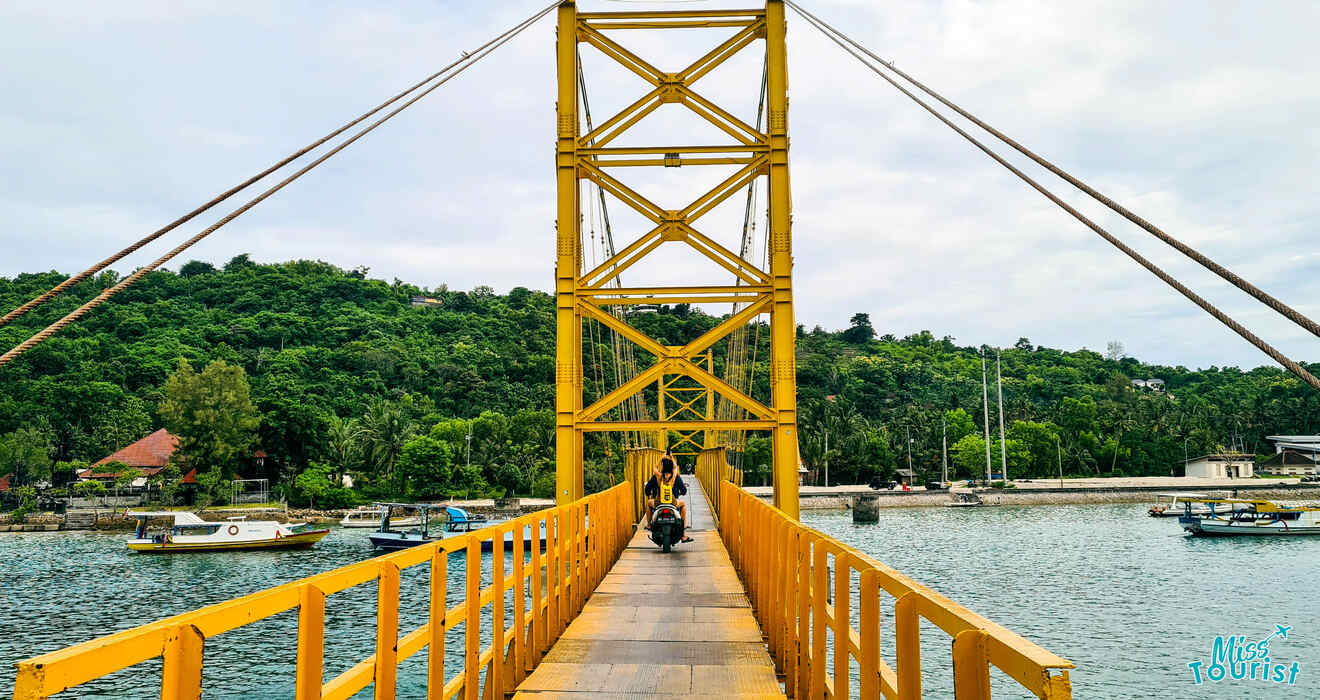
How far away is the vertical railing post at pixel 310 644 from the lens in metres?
2.47

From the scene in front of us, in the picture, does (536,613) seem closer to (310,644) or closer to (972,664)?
(310,644)

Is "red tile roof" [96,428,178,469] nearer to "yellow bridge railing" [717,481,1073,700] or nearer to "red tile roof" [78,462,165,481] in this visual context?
"red tile roof" [78,462,165,481]

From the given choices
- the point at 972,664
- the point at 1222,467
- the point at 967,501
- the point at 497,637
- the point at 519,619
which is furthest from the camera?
the point at 1222,467

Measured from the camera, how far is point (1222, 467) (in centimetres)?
8119

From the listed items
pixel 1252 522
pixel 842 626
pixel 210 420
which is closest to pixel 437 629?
pixel 842 626

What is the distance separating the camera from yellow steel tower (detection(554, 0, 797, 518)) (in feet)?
39.2

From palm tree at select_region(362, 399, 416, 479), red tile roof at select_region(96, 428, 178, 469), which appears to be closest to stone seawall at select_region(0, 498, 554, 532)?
palm tree at select_region(362, 399, 416, 479)

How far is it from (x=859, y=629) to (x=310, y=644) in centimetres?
212

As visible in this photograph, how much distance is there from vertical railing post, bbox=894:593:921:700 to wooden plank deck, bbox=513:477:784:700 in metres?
2.41

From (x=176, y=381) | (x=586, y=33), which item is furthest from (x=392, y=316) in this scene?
(x=586, y=33)

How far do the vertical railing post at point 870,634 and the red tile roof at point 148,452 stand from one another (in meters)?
77.6

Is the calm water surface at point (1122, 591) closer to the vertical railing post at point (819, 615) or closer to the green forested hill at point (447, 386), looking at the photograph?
the vertical railing post at point (819, 615)

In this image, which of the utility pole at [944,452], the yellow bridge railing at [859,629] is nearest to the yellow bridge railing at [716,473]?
the yellow bridge railing at [859,629]

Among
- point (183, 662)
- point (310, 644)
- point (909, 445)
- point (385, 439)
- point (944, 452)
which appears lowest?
point (944, 452)
